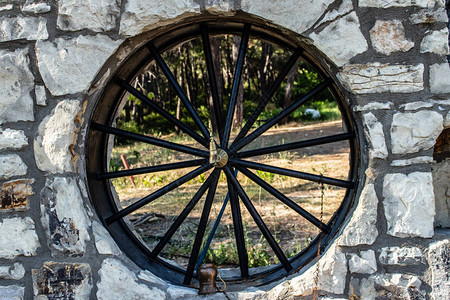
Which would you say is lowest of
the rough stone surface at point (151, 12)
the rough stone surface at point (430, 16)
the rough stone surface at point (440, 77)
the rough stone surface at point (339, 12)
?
the rough stone surface at point (440, 77)

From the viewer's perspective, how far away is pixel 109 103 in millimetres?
3084

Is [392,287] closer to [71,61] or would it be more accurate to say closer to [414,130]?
Result: [414,130]

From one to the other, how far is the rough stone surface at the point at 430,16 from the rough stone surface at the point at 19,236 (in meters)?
2.31

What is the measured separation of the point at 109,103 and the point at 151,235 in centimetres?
214

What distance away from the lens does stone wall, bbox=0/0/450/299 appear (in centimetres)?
236

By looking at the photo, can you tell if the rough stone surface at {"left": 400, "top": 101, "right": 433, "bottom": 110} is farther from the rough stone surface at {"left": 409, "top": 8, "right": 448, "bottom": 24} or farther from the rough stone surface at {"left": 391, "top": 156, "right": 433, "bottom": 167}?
the rough stone surface at {"left": 409, "top": 8, "right": 448, "bottom": 24}

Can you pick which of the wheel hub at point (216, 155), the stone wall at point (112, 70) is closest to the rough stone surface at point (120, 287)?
the stone wall at point (112, 70)

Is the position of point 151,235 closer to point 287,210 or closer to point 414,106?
point 287,210

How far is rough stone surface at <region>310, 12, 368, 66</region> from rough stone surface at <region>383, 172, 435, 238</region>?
26.0 inches

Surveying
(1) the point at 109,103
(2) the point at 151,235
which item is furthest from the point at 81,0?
(2) the point at 151,235

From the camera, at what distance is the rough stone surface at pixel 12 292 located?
8.38 ft

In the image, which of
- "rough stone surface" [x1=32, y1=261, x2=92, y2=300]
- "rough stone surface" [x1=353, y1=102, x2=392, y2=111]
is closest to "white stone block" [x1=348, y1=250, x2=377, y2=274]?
"rough stone surface" [x1=353, y1=102, x2=392, y2=111]

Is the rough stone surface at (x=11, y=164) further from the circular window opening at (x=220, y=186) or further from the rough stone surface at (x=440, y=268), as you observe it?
the rough stone surface at (x=440, y=268)

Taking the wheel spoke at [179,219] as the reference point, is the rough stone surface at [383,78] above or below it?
above
